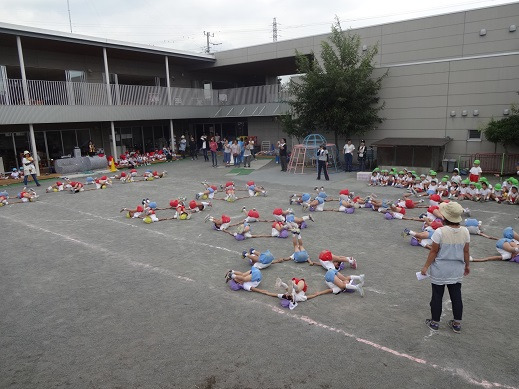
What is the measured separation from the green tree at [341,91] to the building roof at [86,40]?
1027cm

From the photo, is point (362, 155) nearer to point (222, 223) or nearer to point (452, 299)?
point (222, 223)

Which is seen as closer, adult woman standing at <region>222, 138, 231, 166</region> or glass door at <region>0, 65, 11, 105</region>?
glass door at <region>0, 65, 11, 105</region>

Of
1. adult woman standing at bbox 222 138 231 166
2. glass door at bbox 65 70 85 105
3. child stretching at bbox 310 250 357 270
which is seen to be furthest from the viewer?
adult woman standing at bbox 222 138 231 166

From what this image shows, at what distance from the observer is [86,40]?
868 inches

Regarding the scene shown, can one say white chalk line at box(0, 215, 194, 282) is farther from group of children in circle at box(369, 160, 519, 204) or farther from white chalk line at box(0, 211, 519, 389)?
group of children in circle at box(369, 160, 519, 204)

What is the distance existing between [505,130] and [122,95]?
70.3 feet

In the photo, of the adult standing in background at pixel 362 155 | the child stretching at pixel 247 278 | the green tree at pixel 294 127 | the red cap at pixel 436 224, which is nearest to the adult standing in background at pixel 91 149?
the green tree at pixel 294 127

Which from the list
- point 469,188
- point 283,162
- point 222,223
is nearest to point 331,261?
point 222,223

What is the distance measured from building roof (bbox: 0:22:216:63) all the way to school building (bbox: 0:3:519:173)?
55mm

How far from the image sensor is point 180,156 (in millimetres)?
29375

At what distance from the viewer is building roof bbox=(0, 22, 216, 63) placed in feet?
62.6

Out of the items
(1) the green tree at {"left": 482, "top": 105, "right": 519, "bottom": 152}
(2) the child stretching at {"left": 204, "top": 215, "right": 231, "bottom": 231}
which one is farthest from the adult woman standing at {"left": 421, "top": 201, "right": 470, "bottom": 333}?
(1) the green tree at {"left": 482, "top": 105, "right": 519, "bottom": 152}

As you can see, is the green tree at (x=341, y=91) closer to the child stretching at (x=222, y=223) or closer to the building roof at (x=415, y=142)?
the building roof at (x=415, y=142)

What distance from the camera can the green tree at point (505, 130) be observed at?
16453 millimetres
